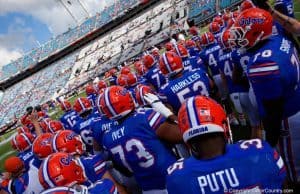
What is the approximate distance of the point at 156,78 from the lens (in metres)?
8.70

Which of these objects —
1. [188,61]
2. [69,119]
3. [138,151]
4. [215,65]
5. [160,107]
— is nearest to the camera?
[160,107]

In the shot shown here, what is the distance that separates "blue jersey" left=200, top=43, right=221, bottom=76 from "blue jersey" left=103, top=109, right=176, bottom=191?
3.98m

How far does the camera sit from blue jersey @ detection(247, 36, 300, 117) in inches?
135

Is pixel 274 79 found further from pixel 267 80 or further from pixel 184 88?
pixel 184 88

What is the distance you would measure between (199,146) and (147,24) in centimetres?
5164

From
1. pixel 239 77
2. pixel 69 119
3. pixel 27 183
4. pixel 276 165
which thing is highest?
pixel 276 165

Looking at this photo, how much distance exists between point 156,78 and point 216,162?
256 inches

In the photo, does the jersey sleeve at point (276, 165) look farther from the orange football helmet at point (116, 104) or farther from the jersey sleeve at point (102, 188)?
the orange football helmet at point (116, 104)

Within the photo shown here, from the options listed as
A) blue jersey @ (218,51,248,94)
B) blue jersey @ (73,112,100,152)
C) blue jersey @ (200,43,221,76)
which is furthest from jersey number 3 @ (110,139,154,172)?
blue jersey @ (200,43,221,76)

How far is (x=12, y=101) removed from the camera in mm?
59469

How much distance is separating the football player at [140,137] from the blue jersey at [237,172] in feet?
4.57

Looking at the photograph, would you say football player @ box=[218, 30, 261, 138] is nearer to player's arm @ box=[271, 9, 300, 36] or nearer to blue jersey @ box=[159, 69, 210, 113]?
blue jersey @ box=[159, 69, 210, 113]

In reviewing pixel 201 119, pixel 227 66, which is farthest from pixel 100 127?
pixel 201 119

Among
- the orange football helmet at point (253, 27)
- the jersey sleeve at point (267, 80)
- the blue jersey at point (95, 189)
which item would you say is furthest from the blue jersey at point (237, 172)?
the orange football helmet at point (253, 27)
